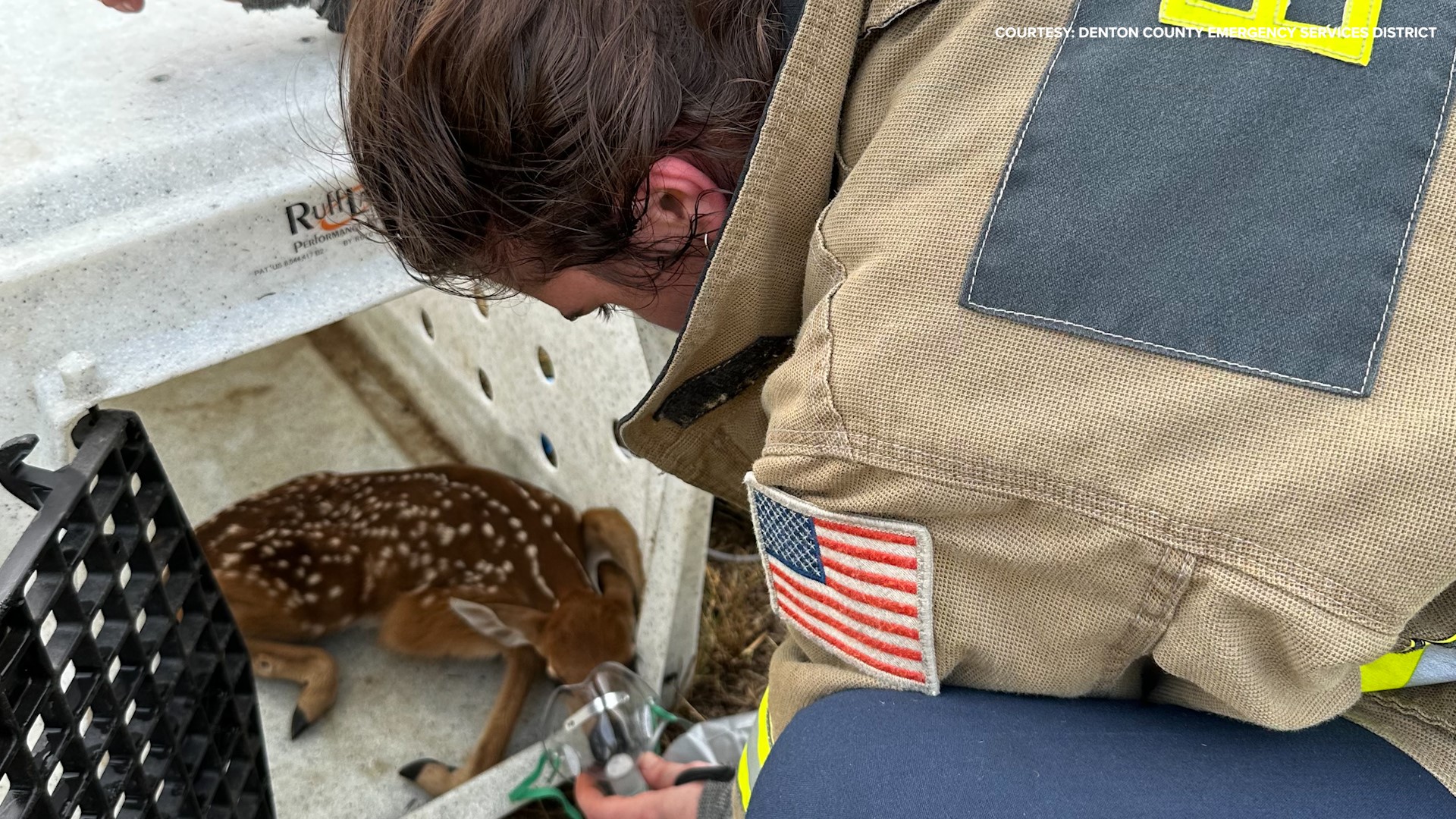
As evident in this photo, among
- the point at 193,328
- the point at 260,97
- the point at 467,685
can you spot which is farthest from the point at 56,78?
the point at 467,685

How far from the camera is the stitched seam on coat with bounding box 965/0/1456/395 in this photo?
64cm

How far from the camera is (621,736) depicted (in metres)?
1.55

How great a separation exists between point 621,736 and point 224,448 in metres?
1.04

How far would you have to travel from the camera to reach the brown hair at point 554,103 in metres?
0.81

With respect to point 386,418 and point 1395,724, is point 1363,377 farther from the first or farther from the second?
point 386,418

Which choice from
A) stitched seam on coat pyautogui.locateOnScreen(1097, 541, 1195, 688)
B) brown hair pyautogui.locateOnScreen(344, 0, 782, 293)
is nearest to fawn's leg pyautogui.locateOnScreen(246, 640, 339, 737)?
brown hair pyautogui.locateOnScreen(344, 0, 782, 293)

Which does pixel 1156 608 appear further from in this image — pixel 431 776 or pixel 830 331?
pixel 431 776

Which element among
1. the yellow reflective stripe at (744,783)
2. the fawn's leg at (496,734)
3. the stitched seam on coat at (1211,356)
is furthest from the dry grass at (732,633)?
the stitched seam on coat at (1211,356)

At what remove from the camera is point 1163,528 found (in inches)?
26.1

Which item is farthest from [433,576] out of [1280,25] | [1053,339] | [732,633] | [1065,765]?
[1280,25]

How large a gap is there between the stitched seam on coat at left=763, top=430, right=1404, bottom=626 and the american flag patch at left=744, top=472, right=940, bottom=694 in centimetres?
5

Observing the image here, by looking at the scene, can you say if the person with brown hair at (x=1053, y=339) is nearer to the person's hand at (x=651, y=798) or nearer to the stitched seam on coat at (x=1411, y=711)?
the stitched seam on coat at (x=1411, y=711)

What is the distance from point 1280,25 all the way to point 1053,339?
0.74 ft

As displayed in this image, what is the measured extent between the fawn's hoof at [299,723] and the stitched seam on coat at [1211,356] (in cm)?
131
